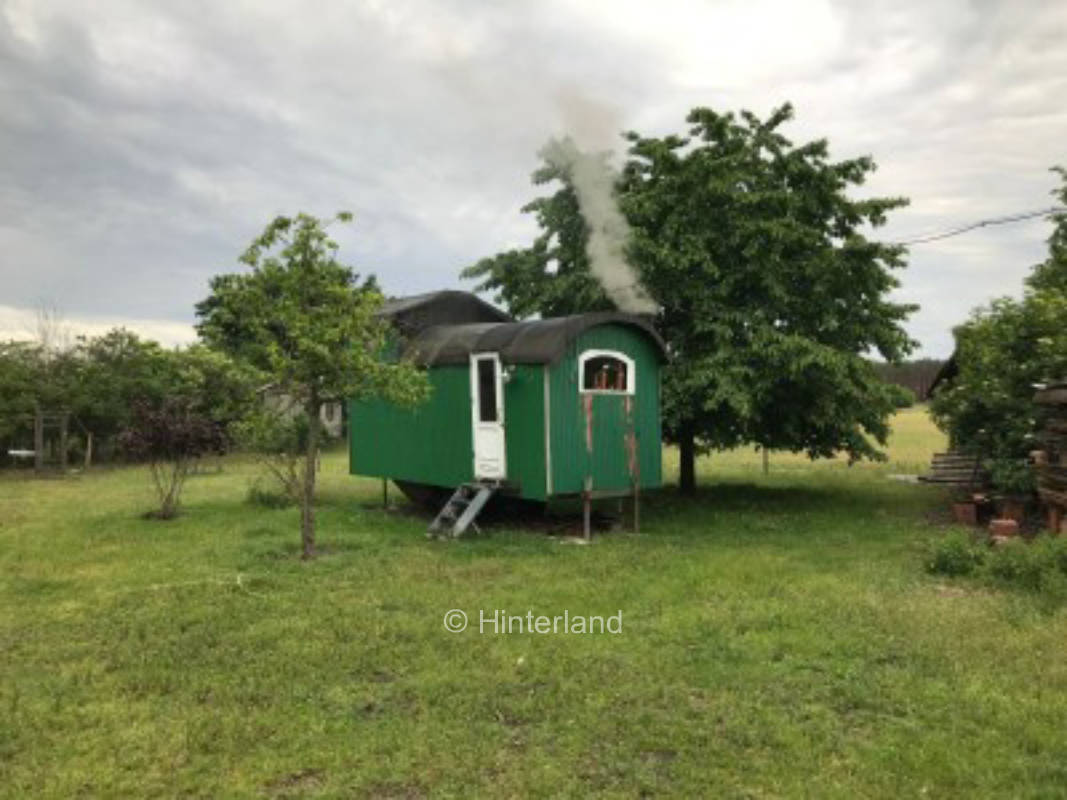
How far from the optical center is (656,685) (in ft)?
19.1

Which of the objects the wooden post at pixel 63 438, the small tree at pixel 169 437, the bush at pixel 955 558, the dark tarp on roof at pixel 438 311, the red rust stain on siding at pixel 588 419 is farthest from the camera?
the wooden post at pixel 63 438

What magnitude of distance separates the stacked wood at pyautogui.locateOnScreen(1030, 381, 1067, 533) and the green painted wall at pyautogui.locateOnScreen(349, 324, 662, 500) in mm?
5321

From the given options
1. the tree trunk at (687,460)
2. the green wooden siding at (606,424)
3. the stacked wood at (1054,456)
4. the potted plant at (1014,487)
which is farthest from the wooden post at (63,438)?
the stacked wood at (1054,456)

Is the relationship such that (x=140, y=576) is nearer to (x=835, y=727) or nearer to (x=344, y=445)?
(x=835, y=727)

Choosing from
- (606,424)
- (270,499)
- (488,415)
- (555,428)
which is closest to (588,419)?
(606,424)

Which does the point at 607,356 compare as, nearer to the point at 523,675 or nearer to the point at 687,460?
the point at 687,460

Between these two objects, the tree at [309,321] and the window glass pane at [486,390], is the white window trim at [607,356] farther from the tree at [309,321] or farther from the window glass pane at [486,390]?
the tree at [309,321]

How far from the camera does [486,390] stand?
1306cm

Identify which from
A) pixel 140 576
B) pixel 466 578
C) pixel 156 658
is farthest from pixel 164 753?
pixel 140 576

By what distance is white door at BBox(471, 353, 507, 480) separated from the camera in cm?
1270

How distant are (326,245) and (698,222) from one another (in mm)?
6860

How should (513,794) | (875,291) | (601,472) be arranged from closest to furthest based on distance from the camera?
(513,794), (601,472), (875,291)

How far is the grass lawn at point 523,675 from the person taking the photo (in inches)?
180

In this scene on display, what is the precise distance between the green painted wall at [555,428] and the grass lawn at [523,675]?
4.20 feet
